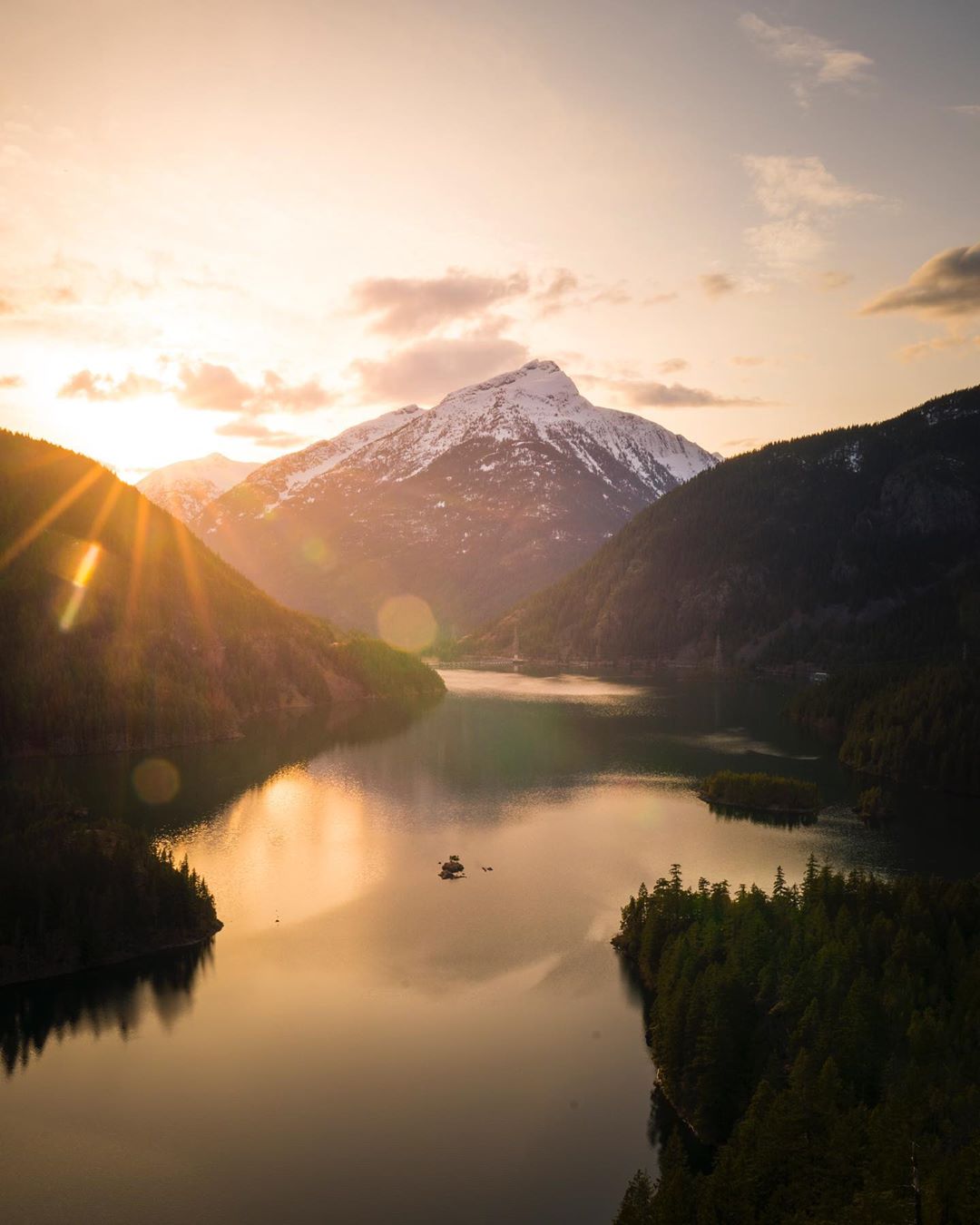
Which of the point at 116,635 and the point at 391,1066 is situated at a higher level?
the point at 116,635

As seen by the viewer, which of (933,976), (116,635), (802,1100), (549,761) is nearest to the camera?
(802,1100)

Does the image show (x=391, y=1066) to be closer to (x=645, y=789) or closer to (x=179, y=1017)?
(x=179, y=1017)

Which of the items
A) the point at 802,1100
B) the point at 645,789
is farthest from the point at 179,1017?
the point at 645,789

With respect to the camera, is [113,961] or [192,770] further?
[192,770]

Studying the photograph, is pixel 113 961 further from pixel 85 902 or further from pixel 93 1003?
pixel 93 1003

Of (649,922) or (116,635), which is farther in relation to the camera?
(116,635)

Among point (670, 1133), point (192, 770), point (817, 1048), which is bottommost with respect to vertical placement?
point (670, 1133)

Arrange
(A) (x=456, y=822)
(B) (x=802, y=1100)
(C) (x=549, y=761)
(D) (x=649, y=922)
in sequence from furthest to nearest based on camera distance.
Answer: (C) (x=549, y=761)
(A) (x=456, y=822)
(D) (x=649, y=922)
(B) (x=802, y=1100)

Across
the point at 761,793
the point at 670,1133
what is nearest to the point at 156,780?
the point at 761,793
